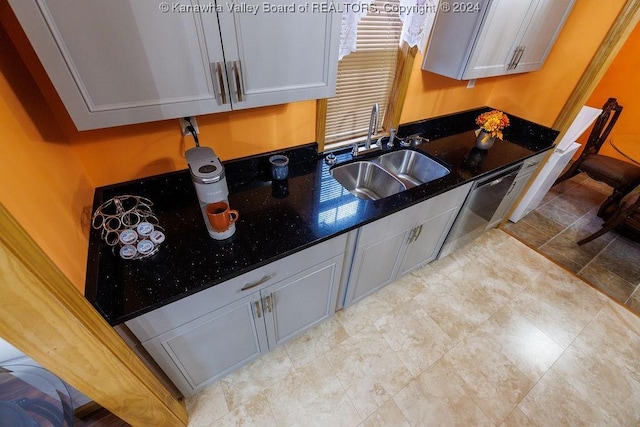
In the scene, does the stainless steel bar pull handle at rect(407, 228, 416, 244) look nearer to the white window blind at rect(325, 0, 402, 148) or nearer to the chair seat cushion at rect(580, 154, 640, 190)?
the white window blind at rect(325, 0, 402, 148)

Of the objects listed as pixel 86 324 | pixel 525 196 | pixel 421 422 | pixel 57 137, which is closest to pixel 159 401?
pixel 86 324

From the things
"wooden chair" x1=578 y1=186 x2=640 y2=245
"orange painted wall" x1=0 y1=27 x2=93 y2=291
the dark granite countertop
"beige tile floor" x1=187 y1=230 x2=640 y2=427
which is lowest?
"beige tile floor" x1=187 y1=230 x2=640 y2=427

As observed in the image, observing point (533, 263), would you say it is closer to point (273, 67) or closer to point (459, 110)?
point (459, 110)

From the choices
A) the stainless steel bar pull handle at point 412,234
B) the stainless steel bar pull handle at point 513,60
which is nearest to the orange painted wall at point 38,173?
the stainless steel bar pull handle at point 412,234

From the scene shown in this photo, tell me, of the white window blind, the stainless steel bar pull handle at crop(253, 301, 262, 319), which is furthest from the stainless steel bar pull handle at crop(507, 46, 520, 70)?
the stainless steel bar pull handle at crop(253, 301, 262, 319)

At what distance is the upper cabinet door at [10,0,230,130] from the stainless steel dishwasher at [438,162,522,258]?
1.68 metres

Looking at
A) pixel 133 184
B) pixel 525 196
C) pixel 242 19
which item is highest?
pixel 242 19

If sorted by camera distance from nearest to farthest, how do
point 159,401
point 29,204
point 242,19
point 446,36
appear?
1. point 29,204
2. point 242,19
3. point 159,401
4. point 446,36

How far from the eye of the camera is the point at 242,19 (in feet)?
2.73

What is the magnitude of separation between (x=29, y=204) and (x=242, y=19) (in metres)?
0.79

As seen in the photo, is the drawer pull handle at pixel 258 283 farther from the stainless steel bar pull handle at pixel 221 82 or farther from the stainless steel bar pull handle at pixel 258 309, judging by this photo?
the stainless steel bar pull handle at pixel 221 82

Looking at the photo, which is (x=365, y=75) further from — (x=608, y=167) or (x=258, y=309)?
(x=608, y=167)

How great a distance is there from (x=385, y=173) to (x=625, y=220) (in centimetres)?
251

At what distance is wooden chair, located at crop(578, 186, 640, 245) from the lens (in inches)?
90.7
